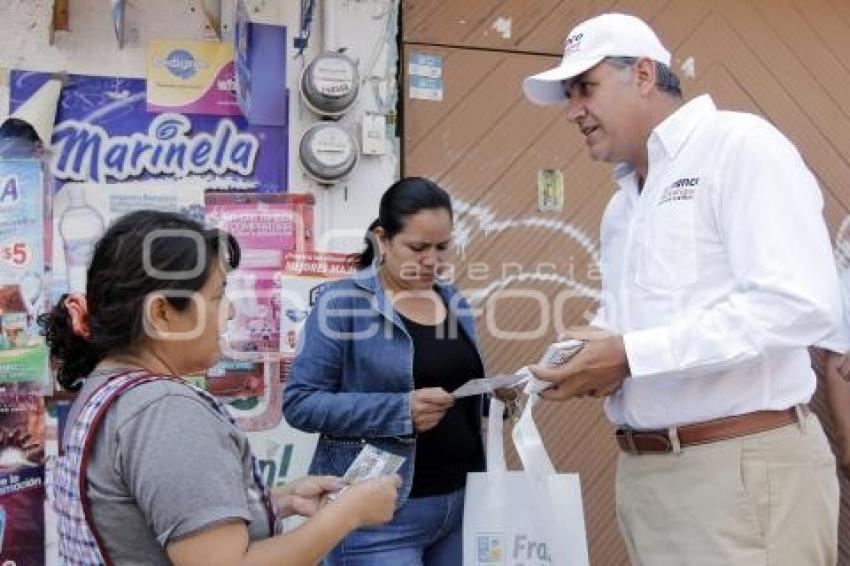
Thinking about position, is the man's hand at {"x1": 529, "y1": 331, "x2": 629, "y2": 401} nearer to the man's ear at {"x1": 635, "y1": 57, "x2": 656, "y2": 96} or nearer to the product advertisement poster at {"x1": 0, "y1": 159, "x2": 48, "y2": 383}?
the man's ear at {"x1": 635, "y1": 57, "x2": 656, "y2": 96}

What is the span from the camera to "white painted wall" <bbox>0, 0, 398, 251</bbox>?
328cm

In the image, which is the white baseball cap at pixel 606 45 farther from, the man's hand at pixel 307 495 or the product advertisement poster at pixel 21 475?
the product advertisement poster at pixel 21 475

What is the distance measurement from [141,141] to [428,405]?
1754 mm

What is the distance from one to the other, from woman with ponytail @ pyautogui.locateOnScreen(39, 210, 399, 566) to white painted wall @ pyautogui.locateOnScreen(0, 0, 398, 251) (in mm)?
1897

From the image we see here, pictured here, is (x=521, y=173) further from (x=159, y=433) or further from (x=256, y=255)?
(x=159, y=433)

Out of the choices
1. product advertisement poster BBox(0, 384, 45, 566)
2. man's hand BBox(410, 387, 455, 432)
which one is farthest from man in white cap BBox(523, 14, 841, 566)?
product advertisement poster BBox(0, 384, 45, 566)

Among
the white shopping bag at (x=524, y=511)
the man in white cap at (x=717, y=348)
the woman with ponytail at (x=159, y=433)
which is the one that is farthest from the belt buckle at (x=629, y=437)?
the woman with ponytail at (x=159, y=433)

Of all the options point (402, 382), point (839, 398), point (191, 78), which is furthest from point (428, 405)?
point (839, 398)

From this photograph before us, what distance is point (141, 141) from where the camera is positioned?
3.38m

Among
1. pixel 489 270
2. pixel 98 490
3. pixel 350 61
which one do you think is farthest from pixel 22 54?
pixel 98 490

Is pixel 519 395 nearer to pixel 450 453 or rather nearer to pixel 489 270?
pixel 450 453

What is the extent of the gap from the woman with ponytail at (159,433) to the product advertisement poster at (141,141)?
5.95ft

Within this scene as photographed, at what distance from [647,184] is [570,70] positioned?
0.35 meters

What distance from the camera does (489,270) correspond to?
374 centimetres
